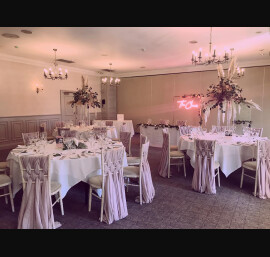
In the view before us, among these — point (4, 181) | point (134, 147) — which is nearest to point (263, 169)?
point (4, 181)

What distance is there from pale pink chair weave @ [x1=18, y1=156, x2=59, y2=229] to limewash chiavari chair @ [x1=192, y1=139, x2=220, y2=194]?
268cm

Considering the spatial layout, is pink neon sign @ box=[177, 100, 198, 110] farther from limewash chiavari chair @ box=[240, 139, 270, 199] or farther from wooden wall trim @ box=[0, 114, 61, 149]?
limewash chiavari chair @ box=[240, 139, 270, 199]

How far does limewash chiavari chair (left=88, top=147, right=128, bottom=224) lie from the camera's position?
10.2 ft

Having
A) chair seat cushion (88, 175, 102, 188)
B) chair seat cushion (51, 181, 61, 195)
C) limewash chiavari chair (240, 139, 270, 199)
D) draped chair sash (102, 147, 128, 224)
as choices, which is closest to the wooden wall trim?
chair seat cushion (51, 181, 61, 195)

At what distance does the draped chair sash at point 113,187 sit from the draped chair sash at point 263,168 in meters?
2.51

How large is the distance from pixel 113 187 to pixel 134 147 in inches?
201

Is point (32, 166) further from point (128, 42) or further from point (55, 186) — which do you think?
point (128, 42)

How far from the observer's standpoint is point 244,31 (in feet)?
16.6

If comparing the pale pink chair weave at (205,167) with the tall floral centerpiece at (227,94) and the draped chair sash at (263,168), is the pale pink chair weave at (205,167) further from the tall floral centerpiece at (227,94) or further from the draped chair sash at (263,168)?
the draped chair sash at (263,168)

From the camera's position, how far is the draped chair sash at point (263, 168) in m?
3.93

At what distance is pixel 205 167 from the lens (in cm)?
412
